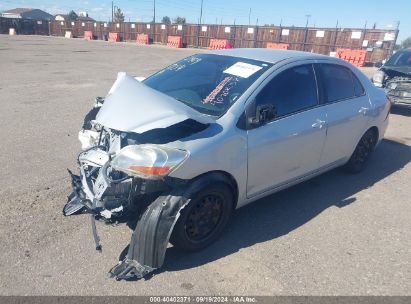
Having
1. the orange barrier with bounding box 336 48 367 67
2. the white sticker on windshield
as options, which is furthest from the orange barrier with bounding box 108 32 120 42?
the white sticker on windshield

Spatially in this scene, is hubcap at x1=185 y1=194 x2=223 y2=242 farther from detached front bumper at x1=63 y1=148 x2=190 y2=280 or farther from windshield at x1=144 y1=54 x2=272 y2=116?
windshield at x1=144 y1=54 x2=272 y2=116

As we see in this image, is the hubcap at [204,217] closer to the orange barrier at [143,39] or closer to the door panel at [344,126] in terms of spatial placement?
the door panel at [344,126]

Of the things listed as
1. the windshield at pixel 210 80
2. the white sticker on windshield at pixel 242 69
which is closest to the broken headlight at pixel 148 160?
the windshield at pixel 210 80

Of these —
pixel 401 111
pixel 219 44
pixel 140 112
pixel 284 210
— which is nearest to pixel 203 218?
pixel 140 112

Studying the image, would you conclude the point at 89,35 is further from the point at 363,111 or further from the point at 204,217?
the point at 204,217

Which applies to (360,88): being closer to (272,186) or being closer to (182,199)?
(272,186)

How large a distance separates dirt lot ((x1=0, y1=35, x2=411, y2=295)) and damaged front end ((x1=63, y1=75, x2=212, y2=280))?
0.23m

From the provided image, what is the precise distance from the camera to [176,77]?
4.14 m

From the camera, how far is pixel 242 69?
3.73m

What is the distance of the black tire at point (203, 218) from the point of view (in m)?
3.04

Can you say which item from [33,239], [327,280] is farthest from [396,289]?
[33,239]

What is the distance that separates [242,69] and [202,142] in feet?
3.77

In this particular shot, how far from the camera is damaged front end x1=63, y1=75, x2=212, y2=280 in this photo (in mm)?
2832

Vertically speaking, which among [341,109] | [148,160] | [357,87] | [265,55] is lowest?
[148,160]
